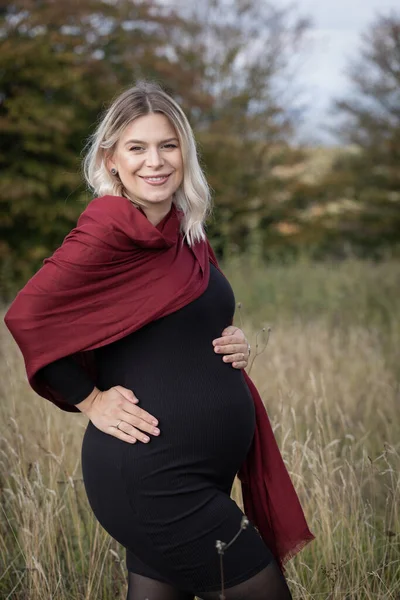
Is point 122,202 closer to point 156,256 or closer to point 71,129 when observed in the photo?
point 156,256

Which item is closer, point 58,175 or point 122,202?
point 122,202

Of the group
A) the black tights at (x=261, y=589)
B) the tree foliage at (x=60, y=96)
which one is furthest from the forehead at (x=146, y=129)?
the tree foliage at (x=60, y=96)

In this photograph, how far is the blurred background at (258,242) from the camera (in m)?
2.88

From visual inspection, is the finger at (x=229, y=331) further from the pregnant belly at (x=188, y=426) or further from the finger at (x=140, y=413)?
the finger at (x=140, y=413)

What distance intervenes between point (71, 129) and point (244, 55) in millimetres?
7400

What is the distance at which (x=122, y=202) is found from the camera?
2027 mm

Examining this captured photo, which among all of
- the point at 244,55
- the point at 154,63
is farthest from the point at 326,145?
the point at 154,63

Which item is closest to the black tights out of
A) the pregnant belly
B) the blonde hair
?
the pregnant belly

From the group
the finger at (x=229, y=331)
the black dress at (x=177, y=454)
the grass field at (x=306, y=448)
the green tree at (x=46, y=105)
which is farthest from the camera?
the green tree at (x=46, y=105)

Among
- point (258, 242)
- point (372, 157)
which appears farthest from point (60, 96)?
point (372, 157)

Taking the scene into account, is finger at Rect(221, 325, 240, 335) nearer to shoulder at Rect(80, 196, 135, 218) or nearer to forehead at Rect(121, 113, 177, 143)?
shoulder at Rect(80, 196, 135, 218)

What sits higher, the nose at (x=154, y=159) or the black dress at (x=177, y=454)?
the nose at (x=154, y=159)

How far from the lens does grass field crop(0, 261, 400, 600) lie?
273cm

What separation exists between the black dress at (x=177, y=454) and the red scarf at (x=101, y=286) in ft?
0.17
